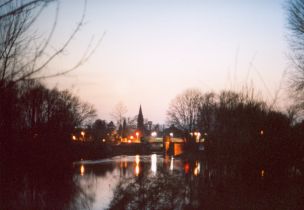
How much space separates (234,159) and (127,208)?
735 cm

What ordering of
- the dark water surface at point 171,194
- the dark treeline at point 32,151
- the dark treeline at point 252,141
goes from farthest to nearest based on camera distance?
the dark treeline at point 252,141, the dark water surface at point 171,194, the dark treeline at point 32,151

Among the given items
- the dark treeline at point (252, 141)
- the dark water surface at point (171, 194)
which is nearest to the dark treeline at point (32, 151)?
the dark water surface at point (171, 194)

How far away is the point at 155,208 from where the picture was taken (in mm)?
16203

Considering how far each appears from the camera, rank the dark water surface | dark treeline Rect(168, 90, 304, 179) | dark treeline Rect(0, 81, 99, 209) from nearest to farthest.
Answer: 1. dark treeline Rect(0, 81, 99, 209)
2. the dark water surface
3. dark treeline Rect(168, 90, 304, 179)

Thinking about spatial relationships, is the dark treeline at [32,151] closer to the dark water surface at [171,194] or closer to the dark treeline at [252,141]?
the dark water surface at [171,194]

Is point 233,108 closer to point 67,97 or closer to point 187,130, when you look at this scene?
point 67,97

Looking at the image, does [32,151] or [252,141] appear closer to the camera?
[252,141]

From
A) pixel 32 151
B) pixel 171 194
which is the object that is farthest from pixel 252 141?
pixel 32 151

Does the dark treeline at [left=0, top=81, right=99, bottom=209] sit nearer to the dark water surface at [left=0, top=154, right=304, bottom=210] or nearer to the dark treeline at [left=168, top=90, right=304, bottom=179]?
the dark water surface at [left=0, top=154, right=304, bottom=210]

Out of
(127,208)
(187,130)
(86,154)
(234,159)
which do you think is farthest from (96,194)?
(187,130)

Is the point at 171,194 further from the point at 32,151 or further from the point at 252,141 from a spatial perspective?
the point at 32,151

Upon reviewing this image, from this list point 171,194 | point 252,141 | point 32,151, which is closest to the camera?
point 171,194

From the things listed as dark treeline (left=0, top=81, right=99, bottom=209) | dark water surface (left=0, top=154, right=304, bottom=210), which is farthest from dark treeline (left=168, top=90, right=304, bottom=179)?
dark treeline (left=0, top=81, right=99, bottom=209)

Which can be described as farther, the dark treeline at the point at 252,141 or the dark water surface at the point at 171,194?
the dark treeline at the point at 252,141
